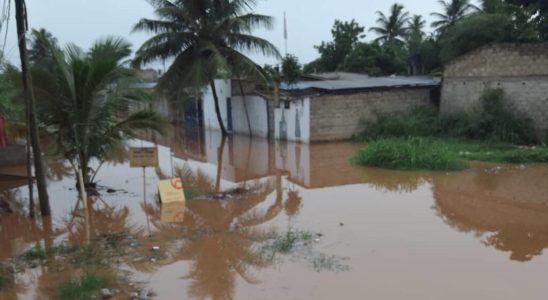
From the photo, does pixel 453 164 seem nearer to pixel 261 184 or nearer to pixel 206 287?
pixel 261 184

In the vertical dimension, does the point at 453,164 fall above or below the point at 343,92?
below

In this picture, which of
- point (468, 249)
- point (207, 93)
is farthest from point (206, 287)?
point (207, 93)

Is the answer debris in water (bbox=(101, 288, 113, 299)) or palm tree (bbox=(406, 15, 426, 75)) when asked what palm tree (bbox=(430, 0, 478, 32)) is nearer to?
palm tree (bbox=(406, 15, 426, 75))

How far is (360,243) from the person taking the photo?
21.6ft

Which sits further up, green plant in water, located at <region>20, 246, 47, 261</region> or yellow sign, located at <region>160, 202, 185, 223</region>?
green plant in water, located at <region>20, 246, 47, 261</region>

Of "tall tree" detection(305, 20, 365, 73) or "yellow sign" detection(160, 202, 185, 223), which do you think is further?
"tall tree" detection(305, 20, 365, 73)

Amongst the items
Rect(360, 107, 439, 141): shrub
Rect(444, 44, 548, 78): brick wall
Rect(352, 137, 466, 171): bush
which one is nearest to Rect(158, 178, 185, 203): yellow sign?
Rect(352, 137, 466, 171): bush

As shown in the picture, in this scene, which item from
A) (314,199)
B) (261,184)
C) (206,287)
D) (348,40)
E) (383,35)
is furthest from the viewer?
(383,35)

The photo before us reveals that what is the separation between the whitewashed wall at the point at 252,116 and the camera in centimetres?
2158

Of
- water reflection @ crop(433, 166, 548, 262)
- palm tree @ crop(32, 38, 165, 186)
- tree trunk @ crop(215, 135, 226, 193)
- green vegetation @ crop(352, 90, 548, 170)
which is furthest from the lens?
green vegetation @ crop(352, 90, 548, 170)

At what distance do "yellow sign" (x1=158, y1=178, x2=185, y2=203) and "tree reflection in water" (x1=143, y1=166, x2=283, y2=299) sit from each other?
211mm

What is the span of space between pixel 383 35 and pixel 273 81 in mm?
22992

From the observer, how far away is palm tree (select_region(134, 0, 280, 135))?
66.7 ft

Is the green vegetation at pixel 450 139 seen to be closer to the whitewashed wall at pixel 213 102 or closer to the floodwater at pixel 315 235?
the floodwater at pixel 315 235
